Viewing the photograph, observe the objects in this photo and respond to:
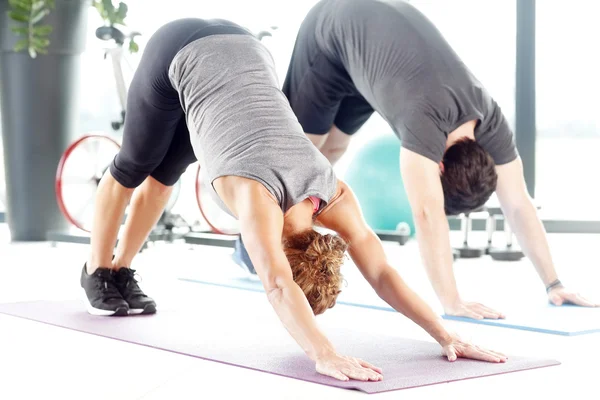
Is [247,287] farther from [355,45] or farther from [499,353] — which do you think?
[499,353]

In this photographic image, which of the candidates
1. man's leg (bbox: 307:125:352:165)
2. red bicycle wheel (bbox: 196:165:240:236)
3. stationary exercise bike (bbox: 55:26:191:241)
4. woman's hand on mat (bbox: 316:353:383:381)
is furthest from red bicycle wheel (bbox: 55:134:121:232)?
woman's hand on mat (bbox: 316:353:383:381)

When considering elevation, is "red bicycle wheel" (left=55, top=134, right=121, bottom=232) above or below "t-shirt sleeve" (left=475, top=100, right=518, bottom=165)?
below

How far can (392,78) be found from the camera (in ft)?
9.75

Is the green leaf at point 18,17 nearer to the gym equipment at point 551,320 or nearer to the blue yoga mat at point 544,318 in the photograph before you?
the blue yoga mat at point 544,318

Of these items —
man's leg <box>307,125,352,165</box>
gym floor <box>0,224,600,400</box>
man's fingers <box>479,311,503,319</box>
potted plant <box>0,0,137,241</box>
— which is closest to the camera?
gym floor <box>0,224,600,400</box>

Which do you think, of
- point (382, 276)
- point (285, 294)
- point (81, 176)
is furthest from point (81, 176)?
point (285, 294)

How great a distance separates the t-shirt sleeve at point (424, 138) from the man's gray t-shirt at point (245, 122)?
1.83 ft

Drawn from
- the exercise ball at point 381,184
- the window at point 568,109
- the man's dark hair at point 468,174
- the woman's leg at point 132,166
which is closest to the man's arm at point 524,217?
the man's dark hair at point 468,174

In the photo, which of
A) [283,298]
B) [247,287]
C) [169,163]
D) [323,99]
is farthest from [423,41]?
[283,298]

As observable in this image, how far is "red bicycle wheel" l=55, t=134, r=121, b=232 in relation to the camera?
4633mm

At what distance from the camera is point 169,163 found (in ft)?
9.16

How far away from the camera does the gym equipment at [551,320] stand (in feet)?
8.46

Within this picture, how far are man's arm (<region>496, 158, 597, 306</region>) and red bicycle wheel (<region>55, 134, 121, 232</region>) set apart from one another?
Answer: 240 centimetres

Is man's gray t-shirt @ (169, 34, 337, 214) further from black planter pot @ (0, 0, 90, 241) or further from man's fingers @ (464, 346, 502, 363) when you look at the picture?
black planter pot @ (0, 0, 90, 241)
